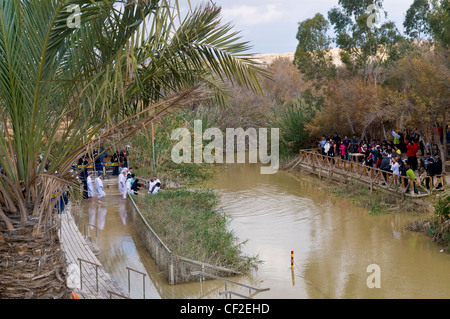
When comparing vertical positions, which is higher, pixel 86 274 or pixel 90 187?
pixel 90 187

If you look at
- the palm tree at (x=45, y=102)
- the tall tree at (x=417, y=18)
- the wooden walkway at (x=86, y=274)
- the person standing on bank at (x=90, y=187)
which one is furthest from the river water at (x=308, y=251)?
the tall tree at (x=417, y=18)

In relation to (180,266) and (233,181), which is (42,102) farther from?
(233,181)

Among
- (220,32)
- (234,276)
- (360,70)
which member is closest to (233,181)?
(360,70)

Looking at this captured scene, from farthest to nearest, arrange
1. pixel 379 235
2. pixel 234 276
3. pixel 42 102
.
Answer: pixel 379 235, pixel 234 276, pixel 42 102

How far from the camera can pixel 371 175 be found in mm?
23500

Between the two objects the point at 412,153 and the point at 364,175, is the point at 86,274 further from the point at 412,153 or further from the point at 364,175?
the point at 364,175

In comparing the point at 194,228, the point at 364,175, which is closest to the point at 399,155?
the point at 364,175

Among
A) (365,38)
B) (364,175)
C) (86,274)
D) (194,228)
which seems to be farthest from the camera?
(365,38)

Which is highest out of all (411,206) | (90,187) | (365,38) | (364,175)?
(365,38)

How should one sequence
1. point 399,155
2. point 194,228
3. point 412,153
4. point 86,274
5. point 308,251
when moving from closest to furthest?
point 86,274
point 308,251
point 194,228
point 399,155
point 412,153

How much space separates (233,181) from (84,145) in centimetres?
2524

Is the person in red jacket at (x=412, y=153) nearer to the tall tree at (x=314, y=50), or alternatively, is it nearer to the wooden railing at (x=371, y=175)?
the wooden railing at (x=371, y=175)

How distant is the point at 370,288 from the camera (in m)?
12.2

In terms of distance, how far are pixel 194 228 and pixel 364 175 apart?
38.2ft
